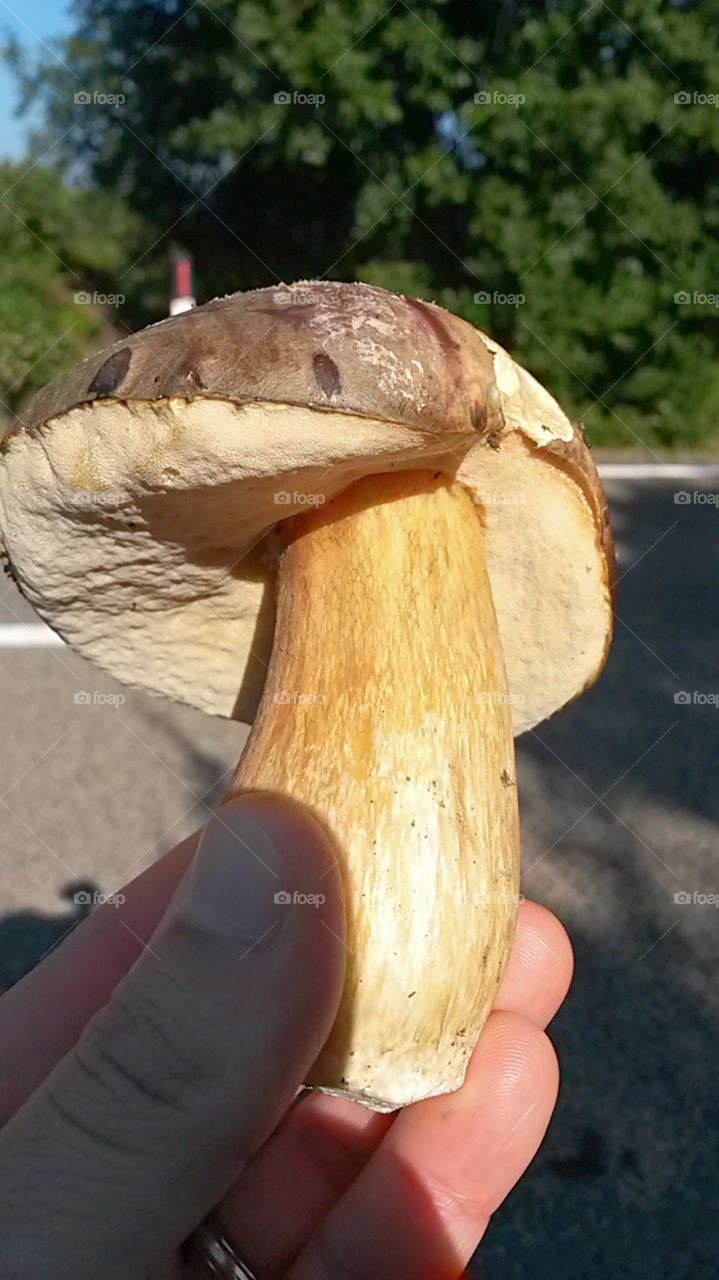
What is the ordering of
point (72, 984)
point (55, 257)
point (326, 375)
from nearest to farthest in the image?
point (326, 375)
point (72, 984)
point (55, 257)

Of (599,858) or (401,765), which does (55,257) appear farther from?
(401,765)

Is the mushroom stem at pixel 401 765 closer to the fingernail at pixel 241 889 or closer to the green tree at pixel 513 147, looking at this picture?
the fingernail at pixel 241 889

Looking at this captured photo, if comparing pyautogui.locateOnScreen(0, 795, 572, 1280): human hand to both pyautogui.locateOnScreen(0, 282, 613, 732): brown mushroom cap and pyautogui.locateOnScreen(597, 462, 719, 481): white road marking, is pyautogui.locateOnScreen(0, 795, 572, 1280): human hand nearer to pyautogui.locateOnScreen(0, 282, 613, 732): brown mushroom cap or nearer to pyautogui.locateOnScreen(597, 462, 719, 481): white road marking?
pyautogui.locateOnScreen(0, 282, 613, 732): brown mushroom cap

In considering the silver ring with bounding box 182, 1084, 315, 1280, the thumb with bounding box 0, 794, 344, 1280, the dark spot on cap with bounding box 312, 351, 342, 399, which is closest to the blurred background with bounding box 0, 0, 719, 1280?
the silver ring with bounding box 182, 1084, 315, 1280

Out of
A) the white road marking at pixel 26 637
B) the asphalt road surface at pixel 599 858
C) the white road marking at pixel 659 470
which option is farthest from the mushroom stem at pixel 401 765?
the white road marking at pixel 659 470

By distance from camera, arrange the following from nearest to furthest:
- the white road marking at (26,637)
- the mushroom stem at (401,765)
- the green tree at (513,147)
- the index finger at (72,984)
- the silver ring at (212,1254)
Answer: the mushroom stem at (401,765)
the silver ring at (212,1254)
the index finger at (72,984)
the white road marking at (26,637)
the green tree at (513,147)

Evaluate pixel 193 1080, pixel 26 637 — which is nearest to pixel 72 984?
pixel 193 1080
